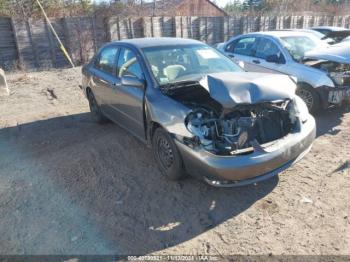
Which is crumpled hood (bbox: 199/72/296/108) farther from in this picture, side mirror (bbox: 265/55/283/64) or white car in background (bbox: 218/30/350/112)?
side mirror (bbox: 265/55/283/64)

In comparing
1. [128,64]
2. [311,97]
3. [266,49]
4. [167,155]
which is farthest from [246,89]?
[266,49]

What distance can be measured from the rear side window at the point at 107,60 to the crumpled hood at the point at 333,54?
12.5 ft

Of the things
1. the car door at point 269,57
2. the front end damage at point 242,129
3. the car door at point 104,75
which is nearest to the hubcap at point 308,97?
the car door at point 269,57

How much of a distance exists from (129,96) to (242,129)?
6.07 feet

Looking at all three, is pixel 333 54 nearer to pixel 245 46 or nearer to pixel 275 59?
pixel 275 59

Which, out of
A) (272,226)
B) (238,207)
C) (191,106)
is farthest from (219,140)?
(272,226)

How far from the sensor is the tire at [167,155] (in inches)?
140

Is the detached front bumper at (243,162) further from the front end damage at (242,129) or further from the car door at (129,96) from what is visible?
the car door at (129,96)

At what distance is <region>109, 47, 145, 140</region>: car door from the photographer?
4188 millimetres

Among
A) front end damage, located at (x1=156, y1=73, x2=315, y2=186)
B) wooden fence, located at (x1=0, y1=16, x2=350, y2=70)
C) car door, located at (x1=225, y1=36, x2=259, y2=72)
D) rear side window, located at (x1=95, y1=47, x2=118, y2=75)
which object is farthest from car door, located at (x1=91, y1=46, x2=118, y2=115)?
wooden fence, located at (x1=0, y1=16, x2=350, y2=70)

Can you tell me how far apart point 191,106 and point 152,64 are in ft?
3.43

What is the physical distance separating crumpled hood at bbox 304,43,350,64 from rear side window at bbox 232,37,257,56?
1.32 metres

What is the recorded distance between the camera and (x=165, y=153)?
379 centimetres

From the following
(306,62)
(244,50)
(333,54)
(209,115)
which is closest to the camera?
(209,115)
